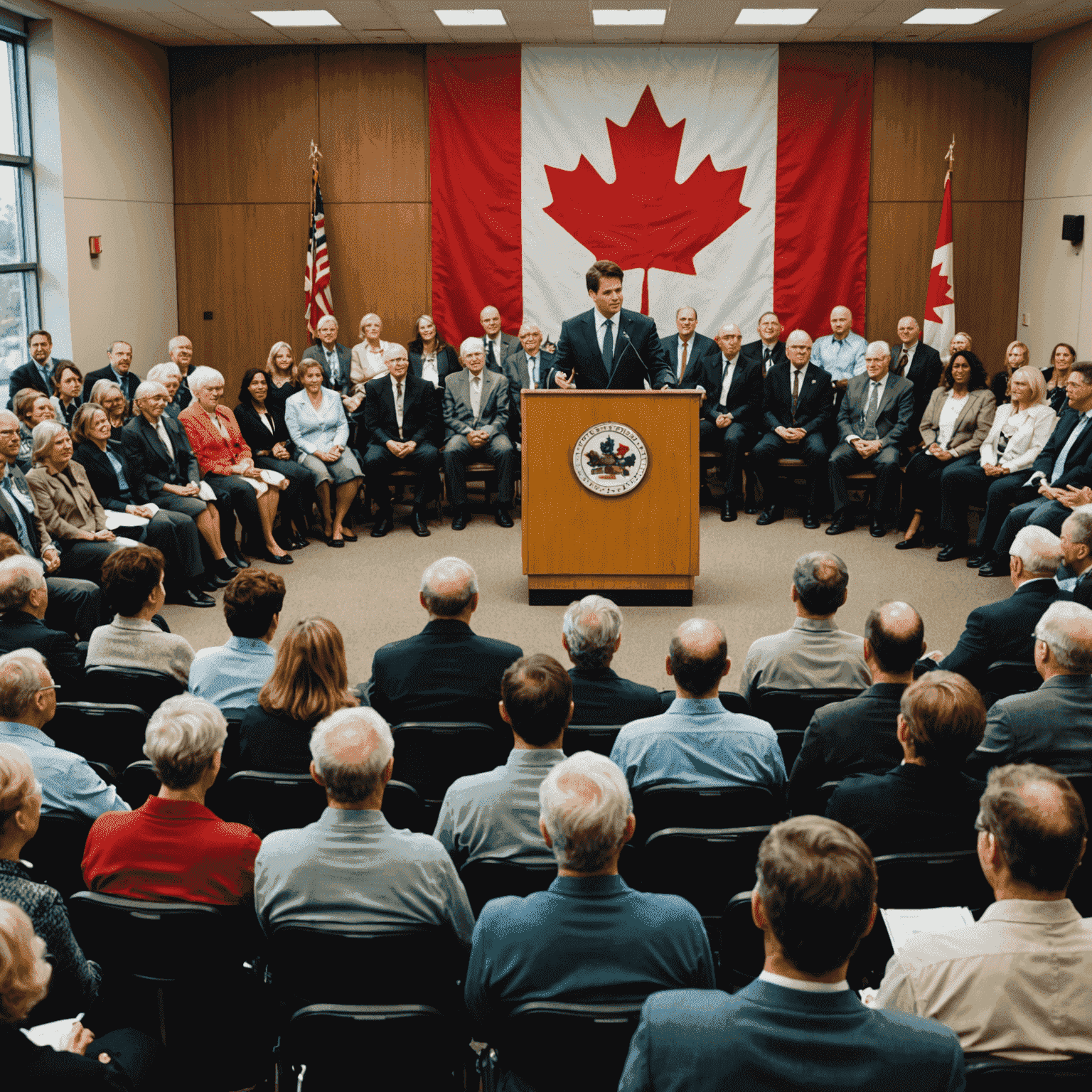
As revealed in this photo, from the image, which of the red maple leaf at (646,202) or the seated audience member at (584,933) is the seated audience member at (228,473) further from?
the seated audience member at (584,933)

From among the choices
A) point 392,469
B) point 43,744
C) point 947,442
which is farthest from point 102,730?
point 947,442

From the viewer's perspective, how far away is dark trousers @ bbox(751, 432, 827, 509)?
868cm

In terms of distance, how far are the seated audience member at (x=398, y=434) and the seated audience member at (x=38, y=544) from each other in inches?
117

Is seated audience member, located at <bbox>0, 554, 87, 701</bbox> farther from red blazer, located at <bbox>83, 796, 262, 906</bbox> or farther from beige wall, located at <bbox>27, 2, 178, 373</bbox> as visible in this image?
beige wall, located at <bbox>27, 2, 178, 373</bbox>

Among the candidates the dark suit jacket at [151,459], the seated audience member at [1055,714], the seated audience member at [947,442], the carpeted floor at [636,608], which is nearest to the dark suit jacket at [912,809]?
the seated audience member at [1055,714]

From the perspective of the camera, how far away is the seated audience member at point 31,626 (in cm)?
379

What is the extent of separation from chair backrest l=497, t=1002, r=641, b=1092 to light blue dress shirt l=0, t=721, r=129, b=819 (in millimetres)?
1399

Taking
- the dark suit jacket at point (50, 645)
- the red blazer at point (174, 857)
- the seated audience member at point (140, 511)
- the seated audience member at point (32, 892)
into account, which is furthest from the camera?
the seated audience member at point (140, 511)

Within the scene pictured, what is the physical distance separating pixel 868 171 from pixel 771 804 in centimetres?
874

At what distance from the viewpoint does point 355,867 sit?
7.22 feet

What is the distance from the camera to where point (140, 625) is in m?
3.87

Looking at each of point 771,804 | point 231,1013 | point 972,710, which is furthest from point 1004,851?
point 231,1013

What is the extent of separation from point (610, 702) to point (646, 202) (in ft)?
25.7

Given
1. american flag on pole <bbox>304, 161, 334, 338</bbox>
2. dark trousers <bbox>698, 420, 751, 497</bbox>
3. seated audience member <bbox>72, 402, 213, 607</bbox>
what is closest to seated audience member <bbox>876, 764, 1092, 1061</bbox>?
seated audience member <bbox>72, 402, 213, 607</bbox>
